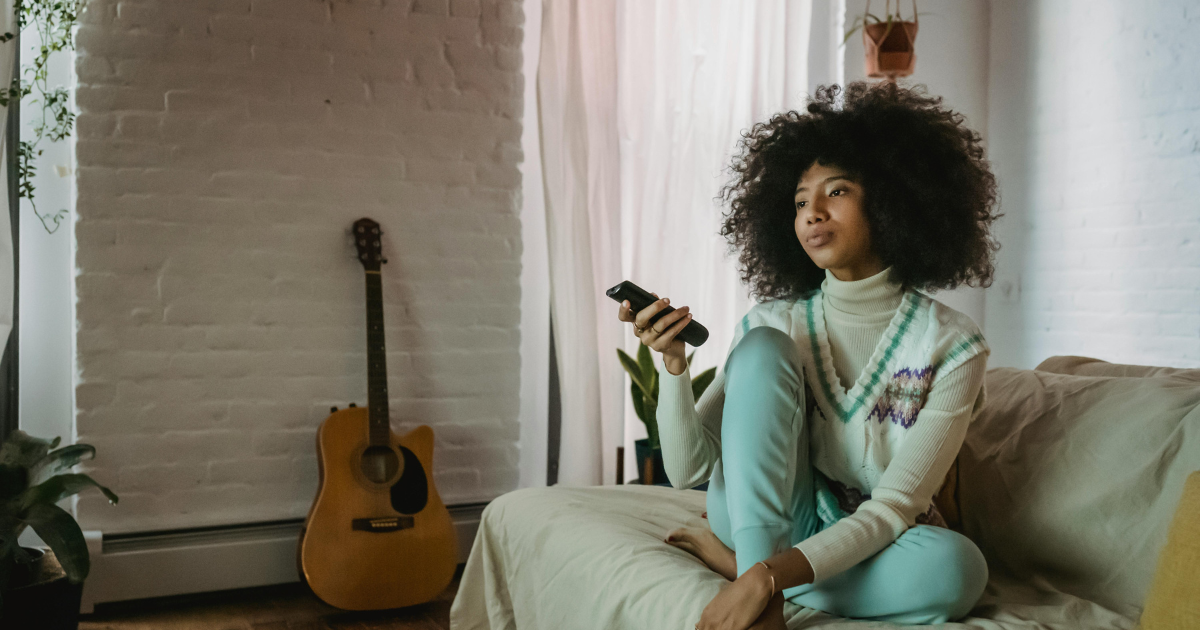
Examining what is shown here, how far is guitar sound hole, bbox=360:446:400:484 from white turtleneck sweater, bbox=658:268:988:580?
120 centimetres

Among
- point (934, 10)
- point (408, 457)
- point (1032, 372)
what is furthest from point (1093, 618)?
point (934, 10)

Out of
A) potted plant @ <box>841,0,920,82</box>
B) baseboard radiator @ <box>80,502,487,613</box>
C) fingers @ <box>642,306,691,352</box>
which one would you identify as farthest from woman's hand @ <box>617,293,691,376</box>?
potted plant @ <box>841,0,920,82</box>

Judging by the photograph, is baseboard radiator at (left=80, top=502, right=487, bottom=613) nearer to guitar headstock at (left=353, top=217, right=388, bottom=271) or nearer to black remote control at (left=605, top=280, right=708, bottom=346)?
guitar headstock at (left=353, top=217, right=388, bottom=271)

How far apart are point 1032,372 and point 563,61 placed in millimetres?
1643

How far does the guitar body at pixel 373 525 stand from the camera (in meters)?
2.26

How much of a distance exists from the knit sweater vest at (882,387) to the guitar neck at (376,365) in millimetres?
1362

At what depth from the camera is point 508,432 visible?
9.00 feet

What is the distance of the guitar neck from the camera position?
2.40 metres

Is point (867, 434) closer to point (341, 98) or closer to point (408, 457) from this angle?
point (408, 457)

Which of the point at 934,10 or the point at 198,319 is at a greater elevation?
the point at 934,10

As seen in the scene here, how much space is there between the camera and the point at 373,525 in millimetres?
2299

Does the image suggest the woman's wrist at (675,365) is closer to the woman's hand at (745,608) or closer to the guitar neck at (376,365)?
the woman's hand at (745,608)

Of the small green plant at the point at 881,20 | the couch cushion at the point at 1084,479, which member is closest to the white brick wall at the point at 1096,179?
the small green plant at the point at 881,20

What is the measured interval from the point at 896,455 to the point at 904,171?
18.4 inches
